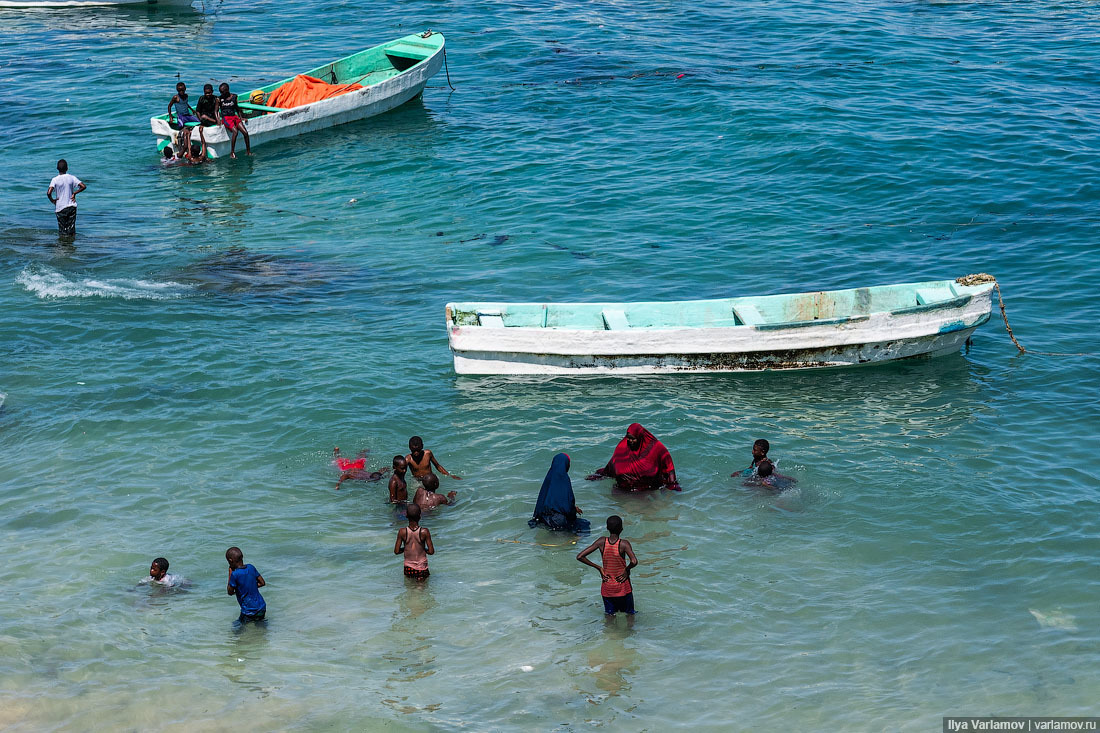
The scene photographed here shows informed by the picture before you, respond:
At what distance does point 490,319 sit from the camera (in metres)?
14.7

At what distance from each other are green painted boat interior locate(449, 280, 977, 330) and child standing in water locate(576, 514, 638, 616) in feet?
19.5

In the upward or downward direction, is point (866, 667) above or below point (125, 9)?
below

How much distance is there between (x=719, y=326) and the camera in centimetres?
1439

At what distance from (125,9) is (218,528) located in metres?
31.8

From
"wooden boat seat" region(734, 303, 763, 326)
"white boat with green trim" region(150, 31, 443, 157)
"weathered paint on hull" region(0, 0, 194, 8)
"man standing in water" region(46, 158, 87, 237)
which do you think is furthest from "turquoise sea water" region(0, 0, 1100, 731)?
"weathered paint on hull" region(0, 0, 194, 8)

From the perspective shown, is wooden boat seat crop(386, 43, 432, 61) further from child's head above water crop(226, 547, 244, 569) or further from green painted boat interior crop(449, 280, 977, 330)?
child's head above water crop(226, 547, 244, 569)

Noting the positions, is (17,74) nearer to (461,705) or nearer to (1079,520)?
(461,705)

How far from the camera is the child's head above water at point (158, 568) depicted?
9.91 m

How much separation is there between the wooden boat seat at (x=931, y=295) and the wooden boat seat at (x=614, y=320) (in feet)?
14.6

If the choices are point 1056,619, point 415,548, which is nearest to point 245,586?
point 415,548

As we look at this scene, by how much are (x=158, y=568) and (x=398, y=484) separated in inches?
108

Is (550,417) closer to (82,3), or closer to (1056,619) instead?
(1056,619)

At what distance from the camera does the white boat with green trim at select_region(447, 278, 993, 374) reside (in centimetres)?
1420

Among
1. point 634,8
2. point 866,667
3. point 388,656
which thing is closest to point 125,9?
point 634,8
